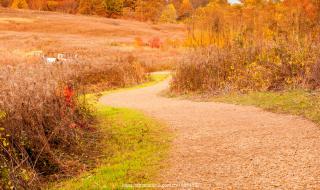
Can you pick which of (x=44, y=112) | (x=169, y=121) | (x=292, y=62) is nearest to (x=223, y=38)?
(x=292, y=62)

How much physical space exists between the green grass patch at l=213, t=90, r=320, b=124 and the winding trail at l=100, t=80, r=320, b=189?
325 millimetres

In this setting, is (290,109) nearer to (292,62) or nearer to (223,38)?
(292,62)

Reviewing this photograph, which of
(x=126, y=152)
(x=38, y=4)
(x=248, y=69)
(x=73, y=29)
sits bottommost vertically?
(x=73, y=29)

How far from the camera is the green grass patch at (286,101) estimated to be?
10.1 metres

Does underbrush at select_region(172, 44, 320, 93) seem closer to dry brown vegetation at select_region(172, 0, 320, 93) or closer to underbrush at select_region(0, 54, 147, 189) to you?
dry brown vegetation at select_region(172, 0, 320, 93)

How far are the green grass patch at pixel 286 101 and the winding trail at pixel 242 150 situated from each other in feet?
1.07

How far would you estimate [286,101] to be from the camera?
1148 cm

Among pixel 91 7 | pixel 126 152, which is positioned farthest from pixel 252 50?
pixel 91 7

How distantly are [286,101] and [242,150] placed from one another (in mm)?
4530

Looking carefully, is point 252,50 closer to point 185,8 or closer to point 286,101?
point 286,101

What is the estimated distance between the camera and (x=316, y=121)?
9.12 meters

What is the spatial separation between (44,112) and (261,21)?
1141 centimetres

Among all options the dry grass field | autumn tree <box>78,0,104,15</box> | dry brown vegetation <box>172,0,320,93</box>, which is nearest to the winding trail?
dry brown vegetation <box>172,0,320,93</box>

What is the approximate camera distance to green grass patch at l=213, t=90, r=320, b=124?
33.1 ft
